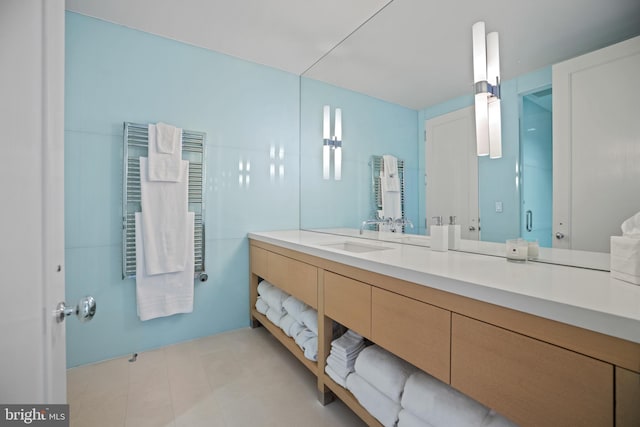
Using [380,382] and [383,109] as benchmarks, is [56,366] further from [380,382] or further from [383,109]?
[383,109]

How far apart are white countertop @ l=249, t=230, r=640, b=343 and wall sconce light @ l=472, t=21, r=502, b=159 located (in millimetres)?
539

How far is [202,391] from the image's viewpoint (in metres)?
1.65

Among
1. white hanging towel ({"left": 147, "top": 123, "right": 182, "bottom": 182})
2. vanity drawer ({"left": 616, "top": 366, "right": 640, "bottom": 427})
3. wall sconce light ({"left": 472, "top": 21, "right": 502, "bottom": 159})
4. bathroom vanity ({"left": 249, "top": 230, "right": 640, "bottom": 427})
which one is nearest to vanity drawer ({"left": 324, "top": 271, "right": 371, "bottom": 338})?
bathroom vanity ({"left": 249, "top": 230, "right": 640, "bottom": 427})

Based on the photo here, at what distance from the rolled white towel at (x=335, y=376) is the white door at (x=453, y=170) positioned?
0.95 metres

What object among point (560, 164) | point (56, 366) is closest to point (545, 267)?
point (560, 164)

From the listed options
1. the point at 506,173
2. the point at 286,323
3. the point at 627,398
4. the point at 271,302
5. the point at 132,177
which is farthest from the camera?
the point at 271,302

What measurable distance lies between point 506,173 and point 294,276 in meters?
1.28

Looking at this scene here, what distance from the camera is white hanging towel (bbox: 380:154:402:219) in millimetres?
1834

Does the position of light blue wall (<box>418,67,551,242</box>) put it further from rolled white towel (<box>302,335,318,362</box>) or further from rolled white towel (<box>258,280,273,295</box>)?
rolled white towel (<box>258,280,273,295</box>)

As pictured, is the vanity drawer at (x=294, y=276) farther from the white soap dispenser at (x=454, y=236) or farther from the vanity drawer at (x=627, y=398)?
the vanity drawer at (x=627, y=398)

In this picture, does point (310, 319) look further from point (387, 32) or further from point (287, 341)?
point (387, 32)

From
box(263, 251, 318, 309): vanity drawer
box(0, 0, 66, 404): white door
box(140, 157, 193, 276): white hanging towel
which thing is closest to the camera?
box(0, 0, 66, 404): white door

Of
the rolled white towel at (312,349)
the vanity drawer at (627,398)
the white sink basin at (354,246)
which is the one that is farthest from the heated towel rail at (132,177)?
the vanity drawer at (627,398)

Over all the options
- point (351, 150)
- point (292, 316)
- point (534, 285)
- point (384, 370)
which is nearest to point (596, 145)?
point (534, 285)
